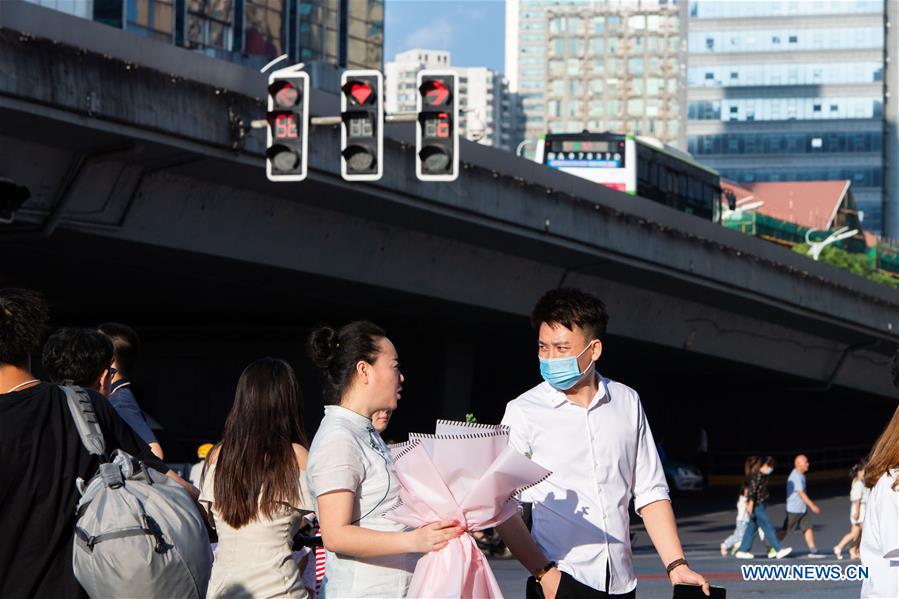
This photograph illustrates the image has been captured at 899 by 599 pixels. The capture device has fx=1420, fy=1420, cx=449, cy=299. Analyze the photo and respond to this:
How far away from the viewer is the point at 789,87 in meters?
140

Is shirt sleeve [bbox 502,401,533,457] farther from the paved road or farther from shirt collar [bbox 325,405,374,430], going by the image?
the paved road

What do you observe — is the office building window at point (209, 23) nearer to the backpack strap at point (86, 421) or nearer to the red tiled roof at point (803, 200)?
the backpack strap at point (86, 421)

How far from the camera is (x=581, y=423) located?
18.2 feet

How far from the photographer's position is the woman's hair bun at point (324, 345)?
17.6ft

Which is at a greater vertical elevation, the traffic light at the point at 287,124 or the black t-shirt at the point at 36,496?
the traffic light at the point at 287,124

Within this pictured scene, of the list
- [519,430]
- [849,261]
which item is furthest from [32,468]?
[849,261]

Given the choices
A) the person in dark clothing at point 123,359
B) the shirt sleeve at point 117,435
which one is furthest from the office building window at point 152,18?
the shirt sleeve at point 117,435

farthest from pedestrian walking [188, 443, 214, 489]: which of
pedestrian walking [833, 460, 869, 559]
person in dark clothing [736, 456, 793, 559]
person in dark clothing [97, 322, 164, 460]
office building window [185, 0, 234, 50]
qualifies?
office building window [185, 0, 234, 50]

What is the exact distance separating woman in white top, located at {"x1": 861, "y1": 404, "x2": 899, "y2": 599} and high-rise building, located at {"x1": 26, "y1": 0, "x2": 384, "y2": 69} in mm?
46921

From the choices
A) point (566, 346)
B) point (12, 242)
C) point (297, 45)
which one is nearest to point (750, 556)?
point (12, 242)

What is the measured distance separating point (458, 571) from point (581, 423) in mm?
1032

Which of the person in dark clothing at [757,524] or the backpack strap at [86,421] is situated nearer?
the backpack strap at [86,421]

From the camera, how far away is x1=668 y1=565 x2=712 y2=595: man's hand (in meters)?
5.14

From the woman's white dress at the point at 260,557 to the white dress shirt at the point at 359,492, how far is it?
55 cm
